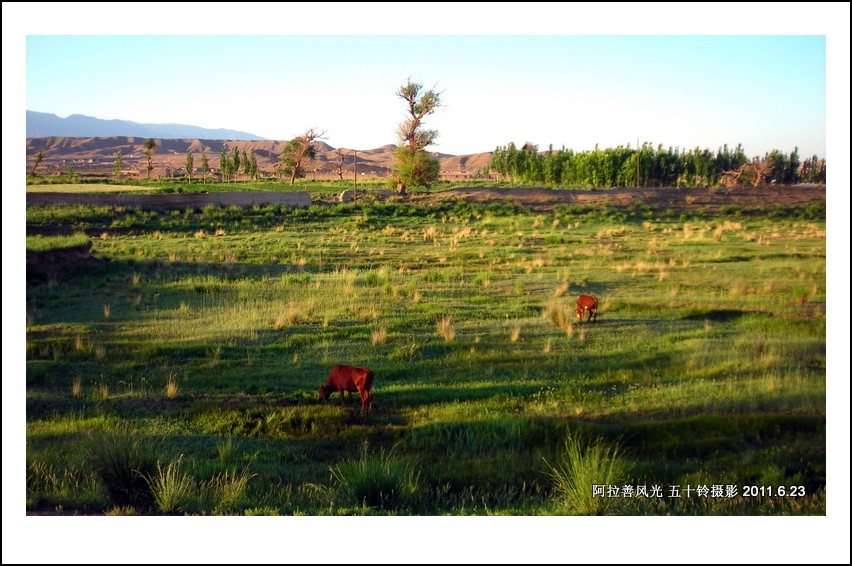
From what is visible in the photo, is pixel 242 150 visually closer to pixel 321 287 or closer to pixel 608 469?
pixel 321 287

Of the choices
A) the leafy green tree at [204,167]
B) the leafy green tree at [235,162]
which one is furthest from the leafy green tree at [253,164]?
the leafy green tree at [204,167]

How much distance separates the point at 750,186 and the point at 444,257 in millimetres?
3396

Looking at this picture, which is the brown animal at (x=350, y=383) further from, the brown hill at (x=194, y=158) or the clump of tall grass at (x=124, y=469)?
the brown hill at (x=194, y=158)

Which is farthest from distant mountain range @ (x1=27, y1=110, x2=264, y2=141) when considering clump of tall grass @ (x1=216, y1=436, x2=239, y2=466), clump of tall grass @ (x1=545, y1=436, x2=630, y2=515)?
clump of tall grass @ (x1=545, y1=436, x2=630, y2=515)

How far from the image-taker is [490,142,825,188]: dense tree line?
697cm

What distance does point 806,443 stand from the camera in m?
5.62

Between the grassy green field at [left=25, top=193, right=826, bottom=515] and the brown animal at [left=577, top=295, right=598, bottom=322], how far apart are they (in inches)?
4.0

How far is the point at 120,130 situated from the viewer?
7.22 m

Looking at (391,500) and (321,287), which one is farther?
(321,287)

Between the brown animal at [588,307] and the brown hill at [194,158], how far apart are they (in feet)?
6.07

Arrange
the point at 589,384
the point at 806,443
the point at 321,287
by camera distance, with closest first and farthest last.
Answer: the point at 806,443
the point at 589,384
the point at 321,287

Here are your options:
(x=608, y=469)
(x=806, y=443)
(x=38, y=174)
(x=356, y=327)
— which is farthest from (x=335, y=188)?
(x=806, y=443)

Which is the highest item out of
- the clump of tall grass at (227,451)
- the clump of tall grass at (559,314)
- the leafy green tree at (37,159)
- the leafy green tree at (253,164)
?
the leafy green tree at (253,164)

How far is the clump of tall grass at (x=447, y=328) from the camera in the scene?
20.9 ft
